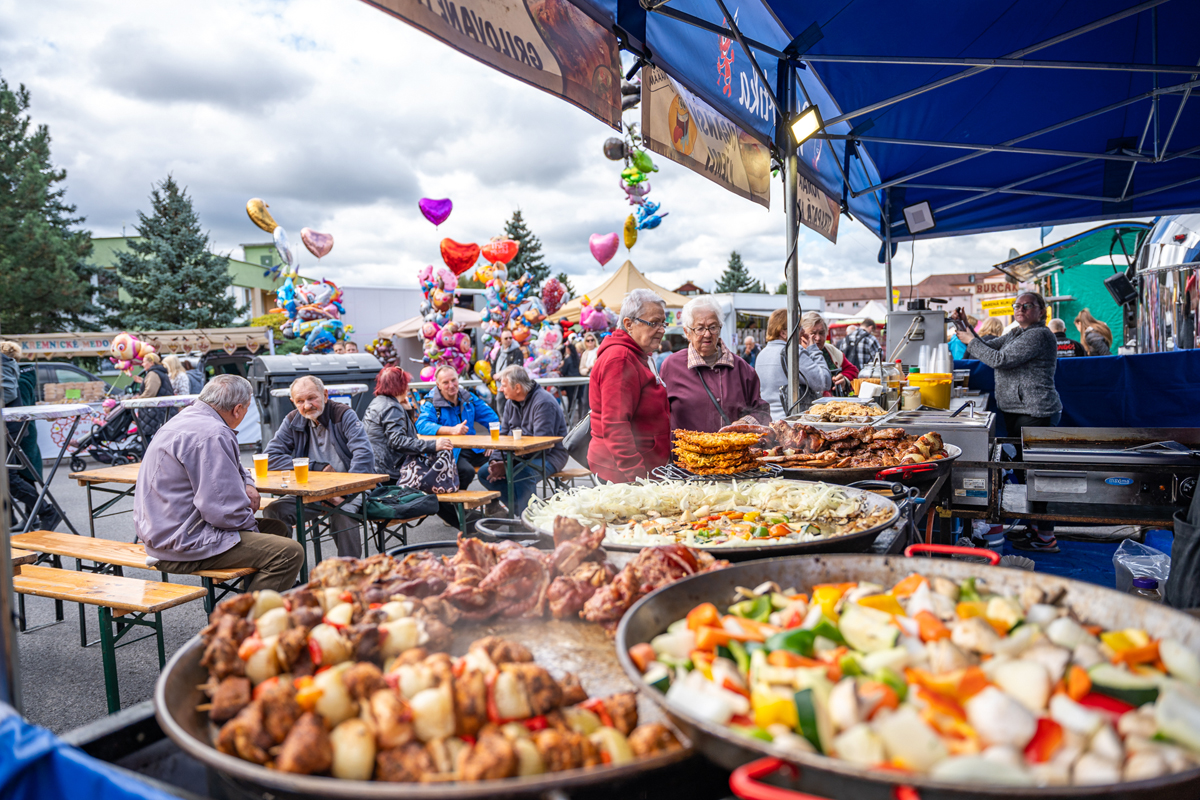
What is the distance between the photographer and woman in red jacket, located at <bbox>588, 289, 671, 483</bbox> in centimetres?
346

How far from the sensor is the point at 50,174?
1180 inches

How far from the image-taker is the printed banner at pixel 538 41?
95.0 inches

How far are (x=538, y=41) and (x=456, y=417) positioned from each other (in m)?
5.70

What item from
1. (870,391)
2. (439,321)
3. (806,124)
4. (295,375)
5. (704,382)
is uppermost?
(806,124)

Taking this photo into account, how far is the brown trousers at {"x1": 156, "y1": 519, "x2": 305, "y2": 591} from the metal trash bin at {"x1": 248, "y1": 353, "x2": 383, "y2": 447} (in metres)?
7.36

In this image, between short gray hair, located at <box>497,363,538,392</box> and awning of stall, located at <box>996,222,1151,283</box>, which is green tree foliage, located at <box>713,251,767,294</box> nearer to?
awning of stall, located at <box>996,222,1151,283</box>

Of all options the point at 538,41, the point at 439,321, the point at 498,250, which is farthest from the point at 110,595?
the point at 498,250

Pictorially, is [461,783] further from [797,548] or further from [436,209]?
[436,209]

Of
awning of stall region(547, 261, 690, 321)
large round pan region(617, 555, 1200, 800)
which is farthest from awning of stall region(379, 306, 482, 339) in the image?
large round pan region(617, 555, 1200, 800)

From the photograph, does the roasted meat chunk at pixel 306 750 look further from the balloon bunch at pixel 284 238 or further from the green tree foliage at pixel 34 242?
the green tree foliage at pixel 34 242

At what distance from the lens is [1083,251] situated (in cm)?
1395

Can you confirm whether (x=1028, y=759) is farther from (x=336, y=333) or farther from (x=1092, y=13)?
(x=336, y=333)

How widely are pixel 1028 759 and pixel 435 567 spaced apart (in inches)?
49.3

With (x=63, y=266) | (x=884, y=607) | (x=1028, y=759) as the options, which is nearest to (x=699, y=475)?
(x=884, y=607)
